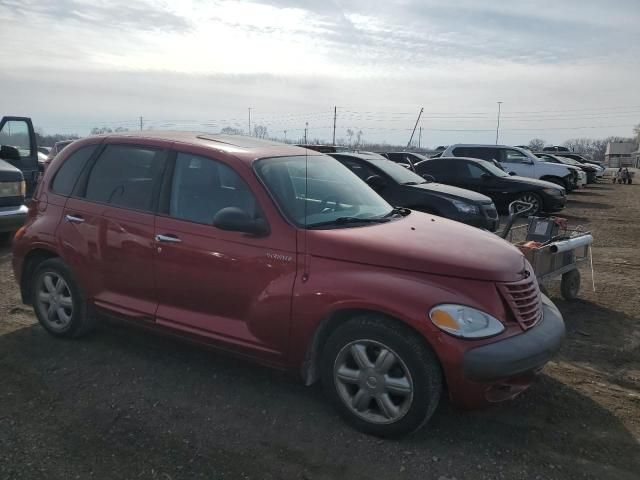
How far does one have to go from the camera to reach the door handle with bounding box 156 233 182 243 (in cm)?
395

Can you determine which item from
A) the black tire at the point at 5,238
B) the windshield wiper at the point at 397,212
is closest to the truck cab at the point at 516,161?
the black tire at the point at 5,238

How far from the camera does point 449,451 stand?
328 cm

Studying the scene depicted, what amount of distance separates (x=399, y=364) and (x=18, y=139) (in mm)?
10401

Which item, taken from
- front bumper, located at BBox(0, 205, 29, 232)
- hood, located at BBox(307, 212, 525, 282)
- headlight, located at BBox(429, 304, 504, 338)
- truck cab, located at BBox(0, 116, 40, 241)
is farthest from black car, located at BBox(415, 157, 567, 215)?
headlight, located at BBox(429, 304, 504, 338)

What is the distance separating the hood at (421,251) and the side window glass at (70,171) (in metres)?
2.32

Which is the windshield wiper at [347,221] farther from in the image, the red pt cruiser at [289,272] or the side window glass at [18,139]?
the side window glass at [18,139]

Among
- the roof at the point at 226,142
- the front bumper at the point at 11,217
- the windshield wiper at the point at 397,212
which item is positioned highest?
the roof at the point at 226,142

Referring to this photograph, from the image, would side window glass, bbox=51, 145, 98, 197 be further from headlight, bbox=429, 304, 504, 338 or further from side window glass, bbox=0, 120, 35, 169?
side window glass, bbox=0, 120, 35, 169

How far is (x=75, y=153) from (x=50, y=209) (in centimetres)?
53

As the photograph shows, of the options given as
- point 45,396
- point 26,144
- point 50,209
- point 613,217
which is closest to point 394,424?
point 45,396

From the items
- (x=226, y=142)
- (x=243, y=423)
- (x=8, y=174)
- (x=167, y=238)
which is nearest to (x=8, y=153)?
(x=8, y=174)

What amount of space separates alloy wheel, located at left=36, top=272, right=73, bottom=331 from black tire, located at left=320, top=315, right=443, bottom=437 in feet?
8.28

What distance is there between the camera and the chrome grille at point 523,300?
3331 mm

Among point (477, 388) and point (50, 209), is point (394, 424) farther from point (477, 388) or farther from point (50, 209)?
point (50, 209)
